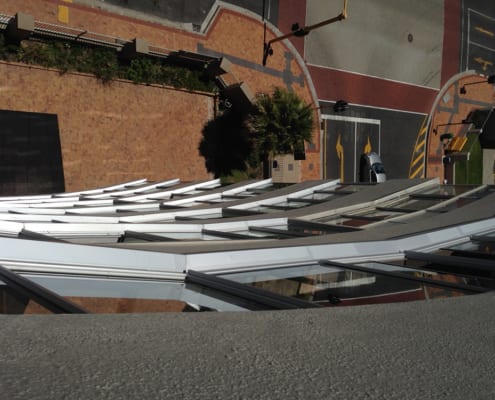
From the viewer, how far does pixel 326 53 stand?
100 ft

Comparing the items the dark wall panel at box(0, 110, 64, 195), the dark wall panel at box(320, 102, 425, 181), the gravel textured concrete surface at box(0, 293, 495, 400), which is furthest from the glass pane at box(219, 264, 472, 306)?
the dark wall panel at box(320, 102, 425, 181)

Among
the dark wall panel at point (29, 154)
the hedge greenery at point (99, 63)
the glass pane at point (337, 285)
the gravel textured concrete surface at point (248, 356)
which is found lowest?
the glass pane at point (337, 285)

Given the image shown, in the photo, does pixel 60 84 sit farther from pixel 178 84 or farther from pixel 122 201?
pixel 122 201

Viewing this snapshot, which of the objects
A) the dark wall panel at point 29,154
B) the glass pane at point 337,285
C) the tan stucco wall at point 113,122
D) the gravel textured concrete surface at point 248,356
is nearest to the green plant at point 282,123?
the tan stucco wall at point 113,122

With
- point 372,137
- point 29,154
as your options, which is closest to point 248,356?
point 29,154

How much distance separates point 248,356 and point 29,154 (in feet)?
59.9

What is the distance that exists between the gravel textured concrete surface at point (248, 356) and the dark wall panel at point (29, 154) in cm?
1706

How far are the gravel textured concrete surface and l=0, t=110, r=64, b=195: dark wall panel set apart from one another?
56.0ft

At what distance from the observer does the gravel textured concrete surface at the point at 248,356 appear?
1807 mm

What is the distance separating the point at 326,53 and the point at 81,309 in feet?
97.7

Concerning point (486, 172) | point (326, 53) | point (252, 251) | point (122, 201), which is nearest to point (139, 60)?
point (122, 201)

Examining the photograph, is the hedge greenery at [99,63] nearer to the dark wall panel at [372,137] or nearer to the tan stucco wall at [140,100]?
the tan stucco wall at [140,100]

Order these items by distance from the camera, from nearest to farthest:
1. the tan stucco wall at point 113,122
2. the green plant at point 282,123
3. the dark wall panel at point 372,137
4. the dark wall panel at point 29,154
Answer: the dark wall panel at point 29,154, the tan stucco wall at point 113,122, the green plant at point 282,123, the dark wall panel at point 372,137

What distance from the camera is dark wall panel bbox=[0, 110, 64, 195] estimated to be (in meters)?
17.7
